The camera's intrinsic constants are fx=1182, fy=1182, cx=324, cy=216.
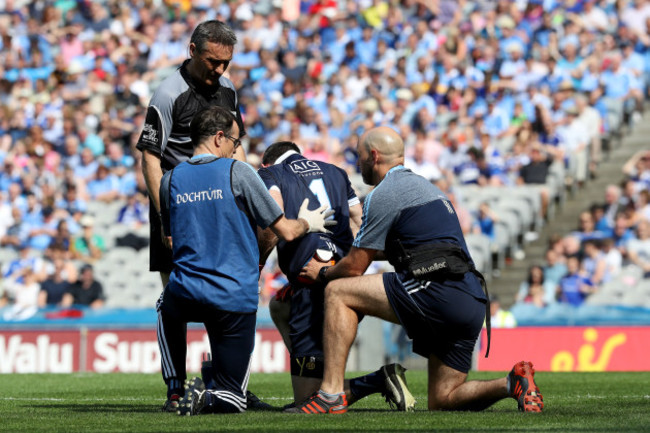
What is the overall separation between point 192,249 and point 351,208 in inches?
65.9

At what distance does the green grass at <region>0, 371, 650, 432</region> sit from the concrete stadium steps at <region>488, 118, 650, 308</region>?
6606mm

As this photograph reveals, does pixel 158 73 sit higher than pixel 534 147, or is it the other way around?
pixel 158 73

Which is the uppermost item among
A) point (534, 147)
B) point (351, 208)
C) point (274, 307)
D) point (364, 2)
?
point (364, 2)

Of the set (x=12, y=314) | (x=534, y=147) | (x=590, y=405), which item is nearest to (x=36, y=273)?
(x=12, y=314)

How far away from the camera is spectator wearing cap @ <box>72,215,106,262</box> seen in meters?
19.2

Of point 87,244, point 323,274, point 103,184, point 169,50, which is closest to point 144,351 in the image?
point 87,244

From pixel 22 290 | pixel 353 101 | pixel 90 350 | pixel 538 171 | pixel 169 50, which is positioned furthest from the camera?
pixel 169 50

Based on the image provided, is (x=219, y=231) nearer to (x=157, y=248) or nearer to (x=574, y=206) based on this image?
(x=157, y=248)

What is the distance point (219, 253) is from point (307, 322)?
108 cm

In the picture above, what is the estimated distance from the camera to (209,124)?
24.4ft

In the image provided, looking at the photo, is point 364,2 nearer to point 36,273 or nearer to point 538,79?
point 538,79

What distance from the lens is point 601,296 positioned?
16.2 meters

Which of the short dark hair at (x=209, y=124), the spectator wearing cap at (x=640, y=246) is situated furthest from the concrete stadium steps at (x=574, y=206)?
the short dark hair at (x=209, y=124)

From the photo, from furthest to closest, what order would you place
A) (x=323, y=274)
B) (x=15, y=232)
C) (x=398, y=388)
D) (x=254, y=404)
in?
(x=15, y=232) < (x=254, y=404) < (x=323, y=274) < (x=398, y=388)
